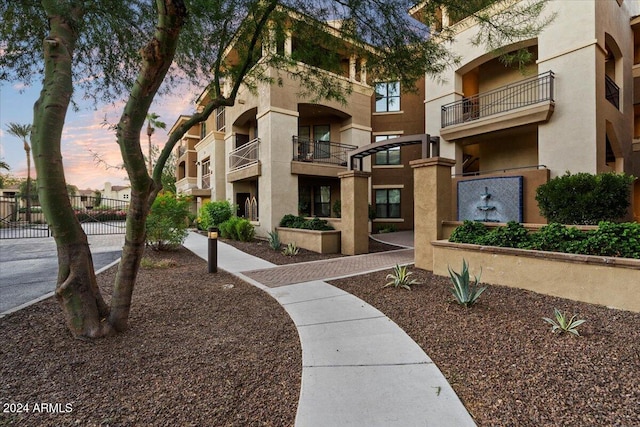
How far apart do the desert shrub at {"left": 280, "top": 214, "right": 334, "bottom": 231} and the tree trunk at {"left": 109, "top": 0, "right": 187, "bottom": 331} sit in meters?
8.38

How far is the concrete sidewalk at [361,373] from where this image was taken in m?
2.56

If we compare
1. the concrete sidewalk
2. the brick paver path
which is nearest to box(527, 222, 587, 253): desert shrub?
the concrete sidewalk

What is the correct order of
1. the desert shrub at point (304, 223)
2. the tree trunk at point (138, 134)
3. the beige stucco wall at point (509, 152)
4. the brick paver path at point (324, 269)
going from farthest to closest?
1. the beige stucco wall at point (509, 152)
2. the desert shrub at point (304, 223)
3. the brick paver path at point (324, 269)
4. the tree trunk at point (138, 134)

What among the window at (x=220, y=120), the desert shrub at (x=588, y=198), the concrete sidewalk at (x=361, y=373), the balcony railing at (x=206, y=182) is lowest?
the concrete sidewalk at (x=361, y=373)

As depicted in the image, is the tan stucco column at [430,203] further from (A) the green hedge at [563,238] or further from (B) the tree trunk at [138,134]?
(B) the tree trunk at [138,134]

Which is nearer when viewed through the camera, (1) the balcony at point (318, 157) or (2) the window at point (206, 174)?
(1) the balcony at point (318, 157)

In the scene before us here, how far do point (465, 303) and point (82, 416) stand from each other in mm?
4989

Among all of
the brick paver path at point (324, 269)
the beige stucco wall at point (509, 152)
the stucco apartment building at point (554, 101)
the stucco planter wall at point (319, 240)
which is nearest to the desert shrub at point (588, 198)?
the stucco apartment building at point (554, 101)

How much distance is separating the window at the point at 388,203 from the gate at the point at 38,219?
14.6m

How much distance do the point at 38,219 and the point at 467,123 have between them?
132ft

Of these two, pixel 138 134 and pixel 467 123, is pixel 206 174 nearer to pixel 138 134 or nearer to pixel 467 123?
pixel 467 123

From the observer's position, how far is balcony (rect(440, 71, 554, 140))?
38.6 feet

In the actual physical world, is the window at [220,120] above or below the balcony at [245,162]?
above

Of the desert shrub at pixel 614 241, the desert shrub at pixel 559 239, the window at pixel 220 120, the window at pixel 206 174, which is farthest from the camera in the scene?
the window at pixel 206 174
